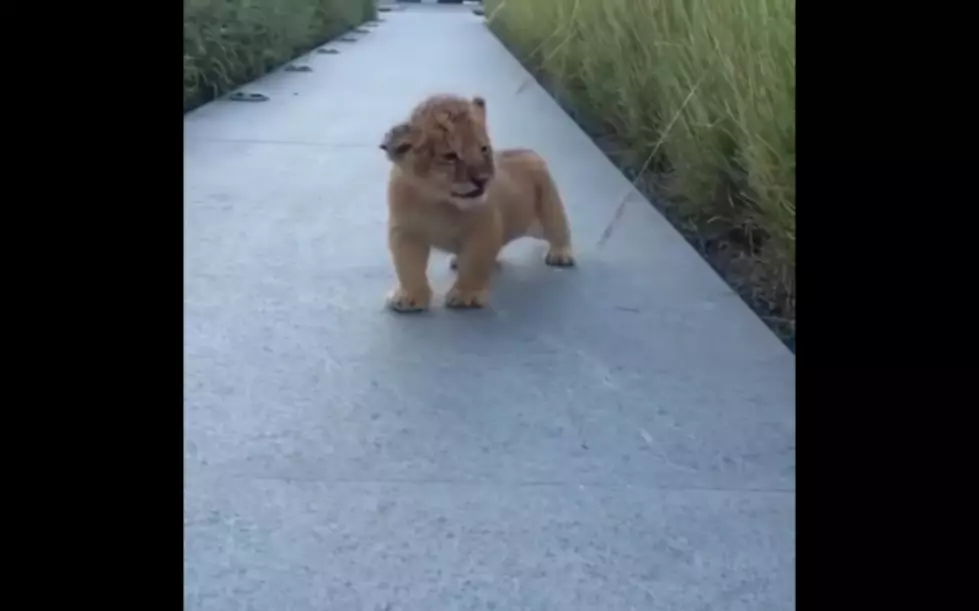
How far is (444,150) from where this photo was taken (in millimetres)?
1876

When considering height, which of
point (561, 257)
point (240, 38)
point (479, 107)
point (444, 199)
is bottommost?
point (240, 38)

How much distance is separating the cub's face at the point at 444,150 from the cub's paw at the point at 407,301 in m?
0.16

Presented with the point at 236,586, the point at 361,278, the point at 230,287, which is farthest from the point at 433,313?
the point at 236,586

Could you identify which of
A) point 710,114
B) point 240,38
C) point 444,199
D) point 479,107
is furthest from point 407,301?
point 240,38

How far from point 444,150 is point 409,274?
0.20 meters

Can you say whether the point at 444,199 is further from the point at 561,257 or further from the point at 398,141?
the point at 561,257

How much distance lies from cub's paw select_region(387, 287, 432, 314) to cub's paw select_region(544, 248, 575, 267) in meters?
0.37

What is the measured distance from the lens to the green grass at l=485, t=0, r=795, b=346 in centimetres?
193

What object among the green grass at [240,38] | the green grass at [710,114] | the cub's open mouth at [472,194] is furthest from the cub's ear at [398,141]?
the green grass at [240,38]

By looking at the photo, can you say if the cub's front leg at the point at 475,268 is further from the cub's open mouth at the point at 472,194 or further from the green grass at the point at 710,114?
the green grass at the point at 710,114

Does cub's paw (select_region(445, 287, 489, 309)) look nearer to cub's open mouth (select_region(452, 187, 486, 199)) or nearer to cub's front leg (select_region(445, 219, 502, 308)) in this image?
cub's front leg (select_region(445, 219, 502, 308))
